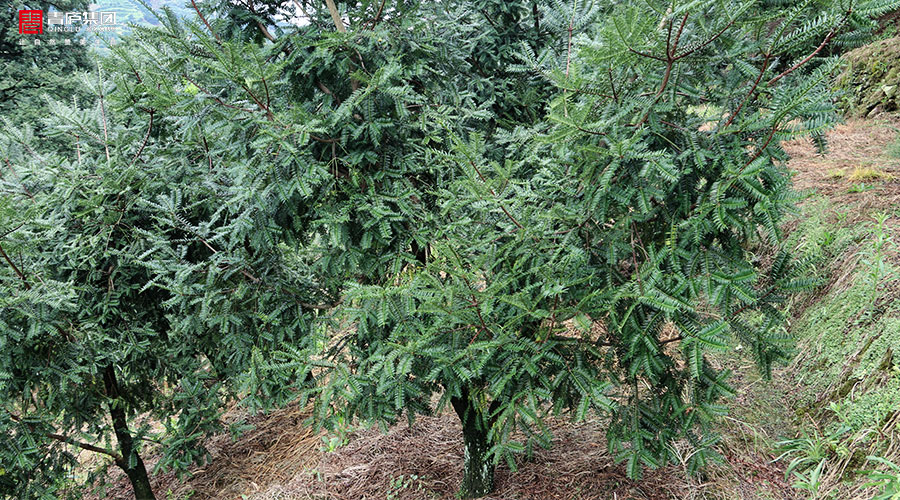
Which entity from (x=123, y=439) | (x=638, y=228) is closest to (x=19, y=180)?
(x=123, y=439)

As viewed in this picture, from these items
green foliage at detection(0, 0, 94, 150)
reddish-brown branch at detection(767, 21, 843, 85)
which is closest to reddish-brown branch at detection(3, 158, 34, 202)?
reddish-brown branch at detection(767, 21, 843, 85)

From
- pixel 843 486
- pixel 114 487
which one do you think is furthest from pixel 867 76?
pixel 114 487

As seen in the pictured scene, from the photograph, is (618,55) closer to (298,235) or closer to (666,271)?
(666,271)

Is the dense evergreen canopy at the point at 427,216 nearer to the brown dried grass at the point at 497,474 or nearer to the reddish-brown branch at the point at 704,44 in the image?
the reddish-brown branch at the point at 704,44

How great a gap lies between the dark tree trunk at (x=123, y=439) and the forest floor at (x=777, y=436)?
456mm

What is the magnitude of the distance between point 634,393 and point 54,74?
14407 mm

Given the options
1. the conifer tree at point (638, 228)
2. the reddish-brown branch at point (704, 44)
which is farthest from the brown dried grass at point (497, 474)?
the reddish-brown branch at point (704, 44)

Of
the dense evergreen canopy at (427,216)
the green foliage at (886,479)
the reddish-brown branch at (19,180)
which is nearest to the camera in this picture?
the dense evergreen canopy at (427,216)

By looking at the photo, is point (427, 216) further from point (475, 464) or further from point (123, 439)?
point (123, 439)

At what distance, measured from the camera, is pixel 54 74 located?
12.0 m

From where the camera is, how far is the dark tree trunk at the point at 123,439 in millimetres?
4285

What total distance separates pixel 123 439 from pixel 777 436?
4880mm
